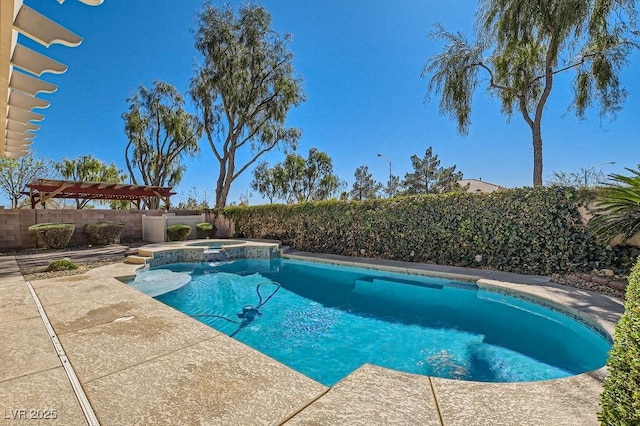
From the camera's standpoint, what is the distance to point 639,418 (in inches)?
43.1

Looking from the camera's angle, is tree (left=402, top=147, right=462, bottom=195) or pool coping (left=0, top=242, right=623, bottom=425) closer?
pool coping (left=0, top=242, right=623, bottom=425)

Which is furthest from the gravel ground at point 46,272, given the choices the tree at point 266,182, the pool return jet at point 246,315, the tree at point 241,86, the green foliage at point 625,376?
the tree at point 266,182

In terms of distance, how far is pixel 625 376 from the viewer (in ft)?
4.00

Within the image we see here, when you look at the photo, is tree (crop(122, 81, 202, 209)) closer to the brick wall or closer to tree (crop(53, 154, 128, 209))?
the brick wall

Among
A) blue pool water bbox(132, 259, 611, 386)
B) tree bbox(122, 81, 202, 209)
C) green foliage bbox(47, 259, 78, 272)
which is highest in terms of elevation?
tree bbox(122, 81, 202, 209)

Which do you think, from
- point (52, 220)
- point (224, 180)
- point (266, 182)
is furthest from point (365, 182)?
point (52, 220)

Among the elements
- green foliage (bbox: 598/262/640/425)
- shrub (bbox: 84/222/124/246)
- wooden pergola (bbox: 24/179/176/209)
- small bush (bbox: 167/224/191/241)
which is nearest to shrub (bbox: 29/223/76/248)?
shrub (bbox: 84/222/124/246)

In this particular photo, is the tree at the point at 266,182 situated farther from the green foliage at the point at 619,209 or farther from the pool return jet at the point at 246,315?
the green foliage at the point at 619,209

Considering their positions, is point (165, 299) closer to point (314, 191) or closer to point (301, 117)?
point (301, 117)

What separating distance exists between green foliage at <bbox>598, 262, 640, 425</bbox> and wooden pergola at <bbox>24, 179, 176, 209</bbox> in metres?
15.8

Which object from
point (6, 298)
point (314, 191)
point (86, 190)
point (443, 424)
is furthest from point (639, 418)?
point (314, 191)

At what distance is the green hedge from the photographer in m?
5.99

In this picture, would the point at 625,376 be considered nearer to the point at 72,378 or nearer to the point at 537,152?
the point at 72,378

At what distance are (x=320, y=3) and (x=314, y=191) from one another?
79.6 ft
